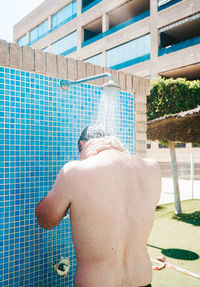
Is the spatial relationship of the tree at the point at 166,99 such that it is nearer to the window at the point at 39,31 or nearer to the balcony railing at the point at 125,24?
the balcony railing at the point at 125,24

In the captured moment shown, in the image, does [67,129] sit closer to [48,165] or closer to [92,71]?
[48,165]

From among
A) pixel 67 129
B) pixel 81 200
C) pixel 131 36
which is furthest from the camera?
pixel 131 36

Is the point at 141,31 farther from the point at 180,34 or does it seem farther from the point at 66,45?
the point at 66,45

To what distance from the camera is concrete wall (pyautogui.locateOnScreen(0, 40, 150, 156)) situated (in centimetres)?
254

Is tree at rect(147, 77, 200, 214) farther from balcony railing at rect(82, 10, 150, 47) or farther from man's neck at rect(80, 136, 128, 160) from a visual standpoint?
balcony railing at rect(82, 10, 150, 47)

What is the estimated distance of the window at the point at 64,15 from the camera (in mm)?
31462

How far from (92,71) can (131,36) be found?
24.5 m

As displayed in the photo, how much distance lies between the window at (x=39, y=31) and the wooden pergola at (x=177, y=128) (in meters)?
32.1

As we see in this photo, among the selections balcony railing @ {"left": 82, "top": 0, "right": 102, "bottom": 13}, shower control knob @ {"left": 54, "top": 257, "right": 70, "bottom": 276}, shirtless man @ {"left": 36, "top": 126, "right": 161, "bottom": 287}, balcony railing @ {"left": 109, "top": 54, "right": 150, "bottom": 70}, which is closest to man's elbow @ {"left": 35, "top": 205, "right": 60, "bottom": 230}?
shirtless man @ {"left": 36, "top": 126, "right": 161, "bottom": 287}

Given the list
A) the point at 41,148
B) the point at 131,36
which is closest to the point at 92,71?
the point at 41,148

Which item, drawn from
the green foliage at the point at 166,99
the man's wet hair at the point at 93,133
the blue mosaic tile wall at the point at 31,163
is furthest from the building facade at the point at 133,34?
the man's wet hair at the point at 93,133

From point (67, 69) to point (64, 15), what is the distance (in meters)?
33.9

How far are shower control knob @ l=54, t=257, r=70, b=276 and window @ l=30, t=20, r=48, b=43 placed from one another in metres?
36.9

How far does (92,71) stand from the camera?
10.6ft
